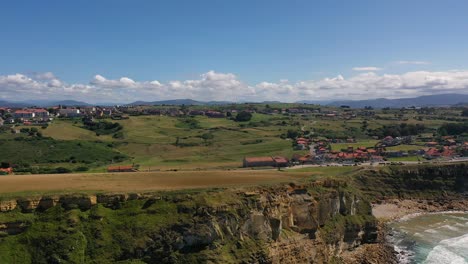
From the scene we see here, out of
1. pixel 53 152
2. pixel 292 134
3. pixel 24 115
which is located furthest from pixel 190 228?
pixel 24 115

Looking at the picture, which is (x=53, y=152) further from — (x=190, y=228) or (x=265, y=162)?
(x=190, y=228)

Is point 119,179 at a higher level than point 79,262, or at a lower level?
higher

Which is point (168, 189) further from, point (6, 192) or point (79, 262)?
point (6, 192)

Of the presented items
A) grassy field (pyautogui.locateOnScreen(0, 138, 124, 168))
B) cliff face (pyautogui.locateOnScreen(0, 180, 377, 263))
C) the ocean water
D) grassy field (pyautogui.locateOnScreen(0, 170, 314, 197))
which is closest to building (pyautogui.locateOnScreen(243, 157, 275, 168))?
grassy field (pyautogui.locateOnScreen(0, 170, 314, 197))

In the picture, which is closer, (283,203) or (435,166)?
(283,203)

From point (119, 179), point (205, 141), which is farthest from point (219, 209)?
point (205, 141)

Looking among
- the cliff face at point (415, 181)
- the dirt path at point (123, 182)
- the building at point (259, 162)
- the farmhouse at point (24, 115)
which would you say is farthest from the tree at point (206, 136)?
the farmhouse at point (24, 115)

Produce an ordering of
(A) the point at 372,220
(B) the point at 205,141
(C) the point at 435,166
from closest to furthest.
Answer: (A) the point at 372,220 → (C) the point at 435,166 → (B) the point at 205,141
